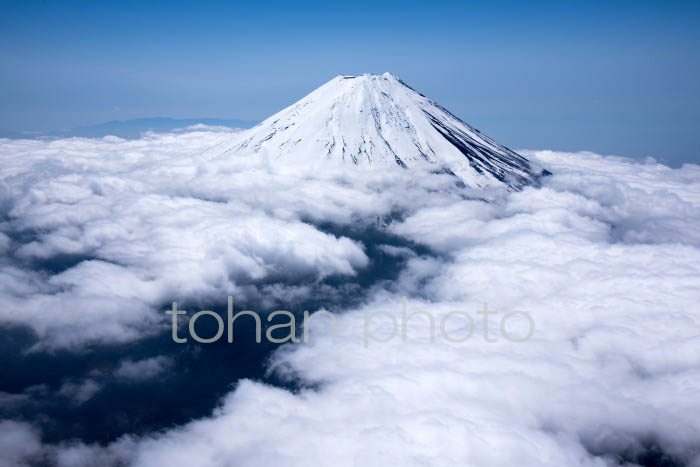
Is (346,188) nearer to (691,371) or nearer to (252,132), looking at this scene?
(252,132)

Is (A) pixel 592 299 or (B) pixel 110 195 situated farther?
(B) pixel 110 195

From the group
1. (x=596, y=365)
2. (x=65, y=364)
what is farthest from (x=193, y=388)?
(x=596, y=365)

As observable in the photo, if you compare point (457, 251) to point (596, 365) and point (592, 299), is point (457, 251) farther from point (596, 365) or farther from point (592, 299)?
point (596, 365)

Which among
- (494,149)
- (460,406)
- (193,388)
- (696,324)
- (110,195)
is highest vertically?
(494,149)

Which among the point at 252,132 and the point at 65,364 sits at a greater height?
the point at 252,132

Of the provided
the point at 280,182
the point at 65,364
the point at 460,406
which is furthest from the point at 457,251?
the point at 65,364

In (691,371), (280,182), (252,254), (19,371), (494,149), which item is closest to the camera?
(691,371)

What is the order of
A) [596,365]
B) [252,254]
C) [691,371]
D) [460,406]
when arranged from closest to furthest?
[460,406]
[691,371]
[596,365]
[252,254]
